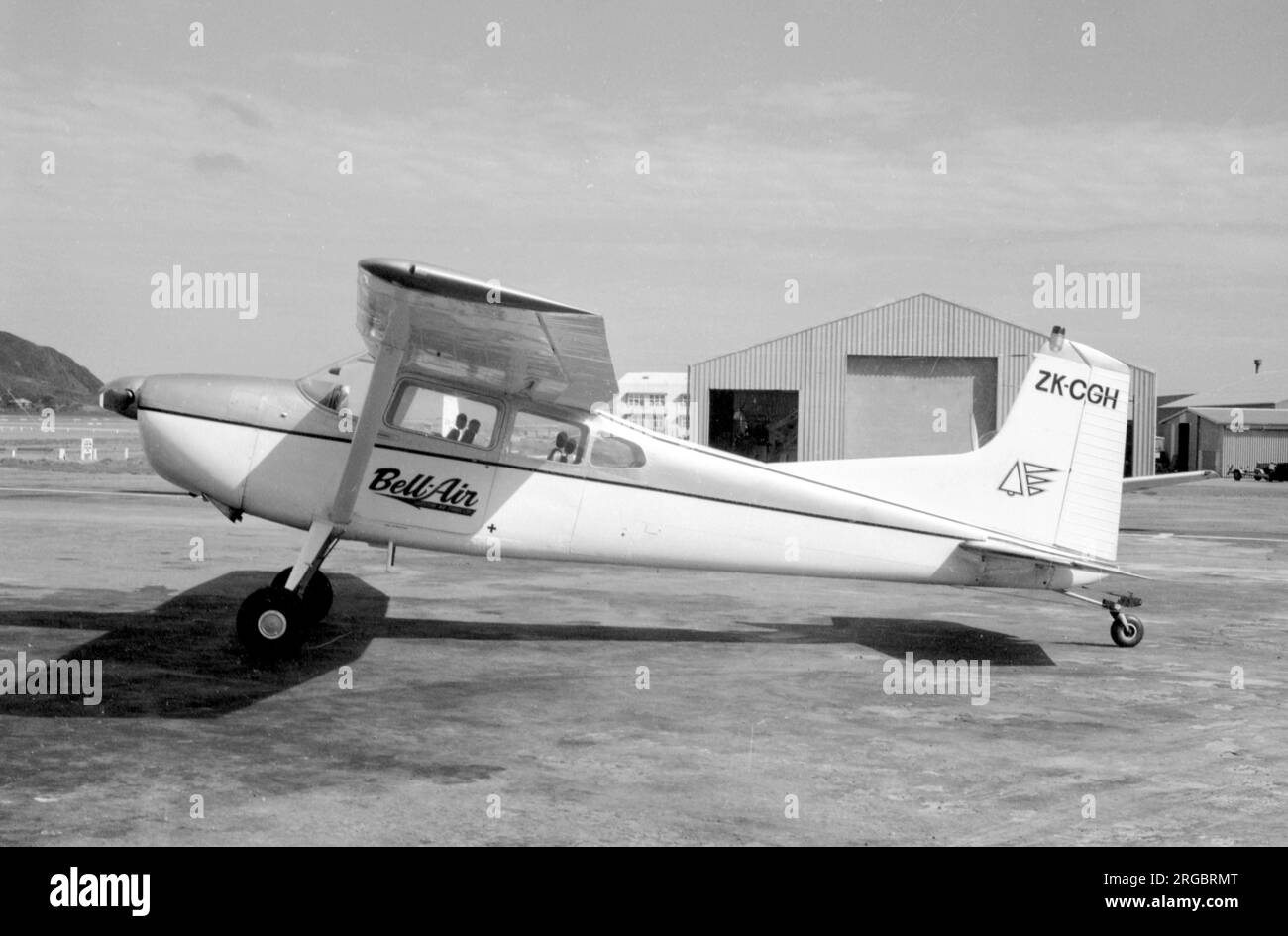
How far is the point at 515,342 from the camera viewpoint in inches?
321

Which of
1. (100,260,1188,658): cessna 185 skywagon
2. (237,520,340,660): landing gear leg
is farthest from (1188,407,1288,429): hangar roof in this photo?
(237,520,340,660): landing gear leg

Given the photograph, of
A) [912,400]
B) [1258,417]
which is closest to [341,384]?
[912,400]

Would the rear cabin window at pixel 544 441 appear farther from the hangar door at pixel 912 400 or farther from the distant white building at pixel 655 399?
the distant white building at pixel 655 399

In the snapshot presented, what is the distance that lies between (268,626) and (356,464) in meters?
1.36

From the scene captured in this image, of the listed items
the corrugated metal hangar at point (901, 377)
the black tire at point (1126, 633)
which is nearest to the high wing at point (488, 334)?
the black tire at point (1126, 633)

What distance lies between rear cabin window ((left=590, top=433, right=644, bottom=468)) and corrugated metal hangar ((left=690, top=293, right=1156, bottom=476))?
26.0 m

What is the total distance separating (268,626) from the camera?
332 inches

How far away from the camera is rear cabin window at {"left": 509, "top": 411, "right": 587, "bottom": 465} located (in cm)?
926

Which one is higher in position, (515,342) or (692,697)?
(515,342)

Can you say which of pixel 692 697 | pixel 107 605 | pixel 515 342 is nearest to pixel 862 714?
pixel 692 697

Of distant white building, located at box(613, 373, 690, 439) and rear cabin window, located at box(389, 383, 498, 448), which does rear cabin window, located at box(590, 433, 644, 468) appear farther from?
distant white building, located at box(613, 373, 690, 439)
